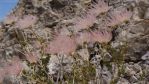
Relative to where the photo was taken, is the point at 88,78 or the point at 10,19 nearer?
the point at 88,78

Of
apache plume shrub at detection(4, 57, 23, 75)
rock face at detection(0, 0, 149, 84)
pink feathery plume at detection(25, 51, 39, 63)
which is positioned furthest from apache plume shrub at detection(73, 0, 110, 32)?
apache plume shrub at detection(4, 57, 23, 75)

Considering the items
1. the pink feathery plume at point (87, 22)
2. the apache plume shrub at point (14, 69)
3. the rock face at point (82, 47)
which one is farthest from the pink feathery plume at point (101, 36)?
the apache plume shrub at point (14, 69)

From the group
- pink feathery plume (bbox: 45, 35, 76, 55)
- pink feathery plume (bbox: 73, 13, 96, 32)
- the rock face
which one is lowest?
the rock face

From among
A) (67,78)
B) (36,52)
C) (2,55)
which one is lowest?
(2,55)

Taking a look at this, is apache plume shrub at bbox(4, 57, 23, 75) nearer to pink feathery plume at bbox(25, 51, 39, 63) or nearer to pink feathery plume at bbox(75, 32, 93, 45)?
pink feathery plume at bbox(25, 51, 39, 63)

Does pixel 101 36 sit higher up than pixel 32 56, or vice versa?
pixel 101 36

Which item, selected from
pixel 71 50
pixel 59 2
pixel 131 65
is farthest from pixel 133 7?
pixel 71 50

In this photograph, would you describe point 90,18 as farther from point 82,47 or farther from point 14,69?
point 14,69

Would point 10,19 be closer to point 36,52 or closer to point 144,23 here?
point 36,52

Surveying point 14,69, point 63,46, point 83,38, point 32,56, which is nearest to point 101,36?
point 83,38
